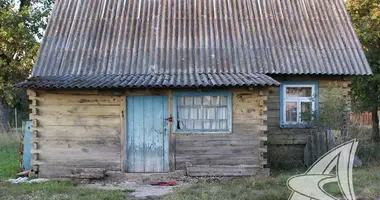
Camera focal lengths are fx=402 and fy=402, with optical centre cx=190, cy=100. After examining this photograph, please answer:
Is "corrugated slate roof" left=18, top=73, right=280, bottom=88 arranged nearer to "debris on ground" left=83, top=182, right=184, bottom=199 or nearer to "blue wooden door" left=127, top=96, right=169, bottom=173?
"blue wooden door" left=127, top=96, right=169, bottom=173

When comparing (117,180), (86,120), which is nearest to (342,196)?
(117,180)

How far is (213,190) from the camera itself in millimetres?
7926

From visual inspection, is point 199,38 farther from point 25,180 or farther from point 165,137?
point 25,180

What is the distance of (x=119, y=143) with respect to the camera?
10.0 metres

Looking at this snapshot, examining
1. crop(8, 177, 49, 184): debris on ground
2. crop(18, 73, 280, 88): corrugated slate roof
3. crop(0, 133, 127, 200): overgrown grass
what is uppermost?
crop(18, 73, 280, 88): corrugated slate roof

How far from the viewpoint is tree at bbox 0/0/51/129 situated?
1784 cm

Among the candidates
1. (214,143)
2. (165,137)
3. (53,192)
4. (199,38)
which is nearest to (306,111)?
(214,143)

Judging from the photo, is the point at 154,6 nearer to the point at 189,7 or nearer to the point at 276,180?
the point at 189,7

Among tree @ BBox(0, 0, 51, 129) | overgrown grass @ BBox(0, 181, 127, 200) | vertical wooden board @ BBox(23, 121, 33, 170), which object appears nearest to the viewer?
overgrown grass @ BBox(0, 181, 127, 200)

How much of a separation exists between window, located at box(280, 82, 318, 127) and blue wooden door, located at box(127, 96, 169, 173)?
355 centimetres

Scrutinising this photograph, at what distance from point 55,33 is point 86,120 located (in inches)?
134

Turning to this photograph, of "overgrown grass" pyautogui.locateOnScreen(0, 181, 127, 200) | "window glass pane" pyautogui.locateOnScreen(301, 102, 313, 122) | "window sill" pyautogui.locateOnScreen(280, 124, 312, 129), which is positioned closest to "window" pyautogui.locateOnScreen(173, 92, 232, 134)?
"window sill" pyautogui.locateOnScreen(280, 124, 312, 129)

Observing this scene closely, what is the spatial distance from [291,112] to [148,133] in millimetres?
4235

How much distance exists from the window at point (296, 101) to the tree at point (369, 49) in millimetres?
4686
